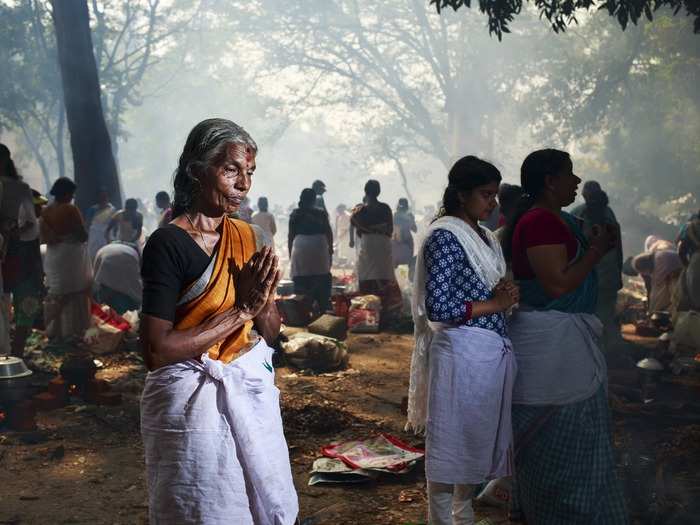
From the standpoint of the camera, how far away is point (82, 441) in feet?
21.6

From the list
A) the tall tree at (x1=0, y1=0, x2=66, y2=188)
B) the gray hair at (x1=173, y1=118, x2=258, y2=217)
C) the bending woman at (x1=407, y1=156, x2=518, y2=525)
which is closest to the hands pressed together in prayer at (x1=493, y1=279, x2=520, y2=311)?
the bending woman at (x1=407, y1=156, x2=518, y2=525)

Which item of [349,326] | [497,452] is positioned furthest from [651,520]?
[349,326]

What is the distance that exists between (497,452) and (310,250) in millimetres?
8262

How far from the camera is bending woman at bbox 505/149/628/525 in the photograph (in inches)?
149

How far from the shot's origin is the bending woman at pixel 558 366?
12.4 feet

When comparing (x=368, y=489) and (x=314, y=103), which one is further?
(x=314, y=103)

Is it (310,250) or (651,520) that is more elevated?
(310,250)

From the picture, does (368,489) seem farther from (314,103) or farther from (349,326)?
(314,103)

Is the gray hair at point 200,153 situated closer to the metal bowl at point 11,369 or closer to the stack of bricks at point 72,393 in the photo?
the metal bowl at point 11,369

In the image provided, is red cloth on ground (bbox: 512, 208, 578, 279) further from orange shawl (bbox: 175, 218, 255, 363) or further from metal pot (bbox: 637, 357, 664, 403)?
metal pot (bbox: 637, 357, 664, 403)

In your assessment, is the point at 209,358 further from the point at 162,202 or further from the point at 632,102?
the point at 632,102

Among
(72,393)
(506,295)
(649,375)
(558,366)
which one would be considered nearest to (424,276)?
(506,295)

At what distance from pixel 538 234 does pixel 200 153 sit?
1800 millimetres

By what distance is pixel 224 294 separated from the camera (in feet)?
8.64
